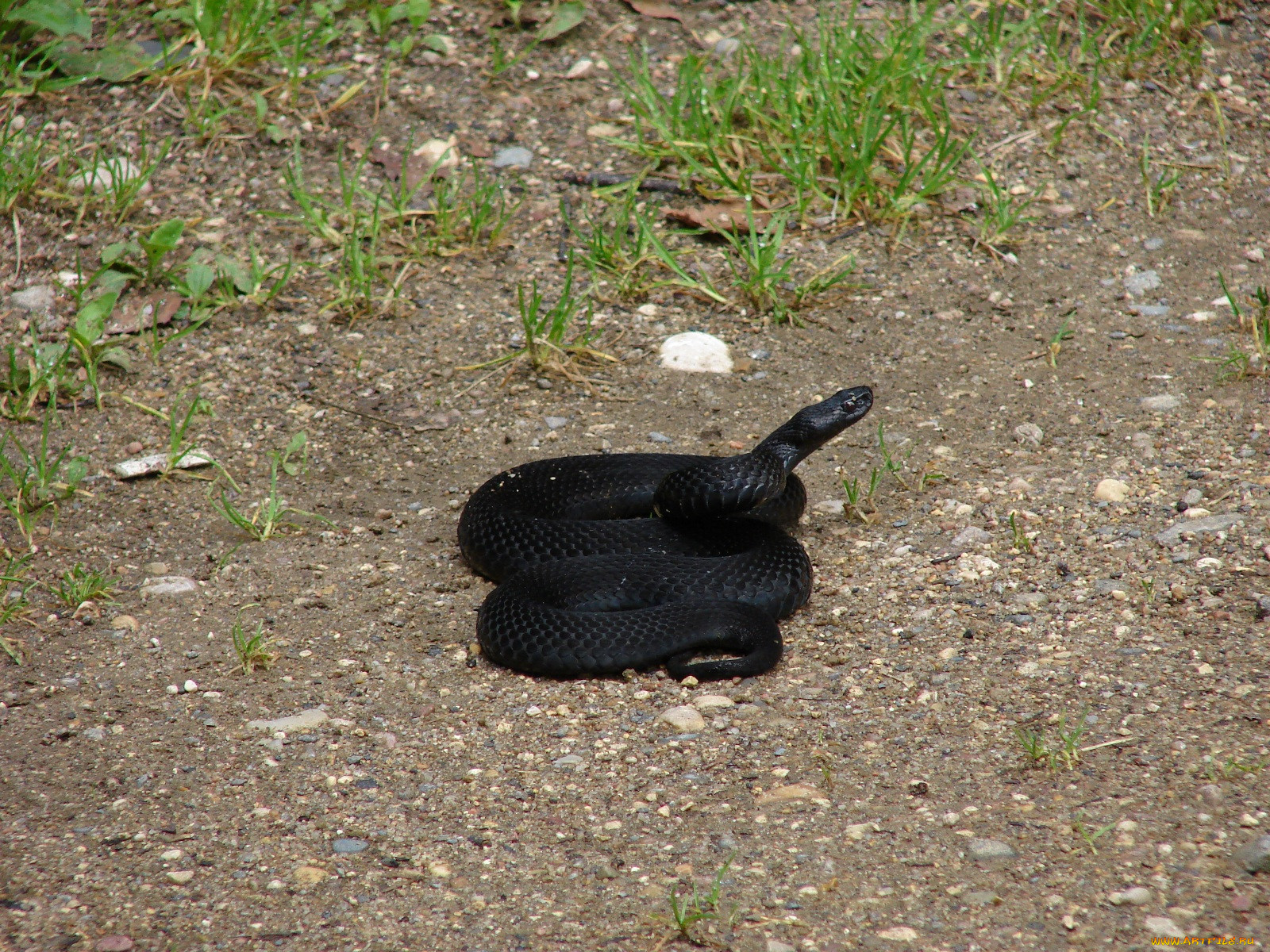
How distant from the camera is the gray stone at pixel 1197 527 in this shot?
360 centimetres

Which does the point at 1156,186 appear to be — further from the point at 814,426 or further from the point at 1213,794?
the point at 1213,794

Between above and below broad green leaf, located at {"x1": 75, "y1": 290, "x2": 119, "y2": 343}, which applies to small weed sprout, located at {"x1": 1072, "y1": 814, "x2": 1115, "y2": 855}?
above

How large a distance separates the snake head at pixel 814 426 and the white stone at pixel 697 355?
972 millimetres

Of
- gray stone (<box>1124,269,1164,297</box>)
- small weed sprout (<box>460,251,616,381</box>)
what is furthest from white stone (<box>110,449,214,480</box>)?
gray stone (<box>1124,269,1164,297</box>)

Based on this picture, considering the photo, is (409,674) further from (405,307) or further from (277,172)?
(277,172)

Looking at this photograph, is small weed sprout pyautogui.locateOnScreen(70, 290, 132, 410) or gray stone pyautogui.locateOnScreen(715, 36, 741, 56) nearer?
small weed sprout pyautogui.locateOnScreen(70, 290, 132, 410)

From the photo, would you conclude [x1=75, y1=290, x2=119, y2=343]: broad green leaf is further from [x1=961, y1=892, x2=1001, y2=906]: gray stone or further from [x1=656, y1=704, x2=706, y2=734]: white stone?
[x1=961, y1=892, x2=1001, y2=906]: gray stone

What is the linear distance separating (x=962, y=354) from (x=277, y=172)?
3.56 meters

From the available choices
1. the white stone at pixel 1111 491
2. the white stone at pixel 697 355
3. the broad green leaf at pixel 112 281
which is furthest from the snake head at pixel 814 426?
the broad green leaf at pixel 112 281

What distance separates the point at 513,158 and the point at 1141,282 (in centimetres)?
320

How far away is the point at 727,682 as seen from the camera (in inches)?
126

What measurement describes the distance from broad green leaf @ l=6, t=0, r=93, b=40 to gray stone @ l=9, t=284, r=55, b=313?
1.61 meters

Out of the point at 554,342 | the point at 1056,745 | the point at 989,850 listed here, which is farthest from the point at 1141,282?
the point at 989,850

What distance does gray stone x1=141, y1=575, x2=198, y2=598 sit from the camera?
3.69 meters
